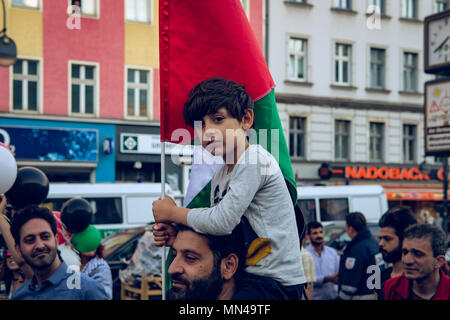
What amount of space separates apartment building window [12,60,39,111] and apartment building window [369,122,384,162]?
1314 cm

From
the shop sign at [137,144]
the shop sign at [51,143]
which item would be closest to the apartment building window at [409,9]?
the shop sign at [137,144]

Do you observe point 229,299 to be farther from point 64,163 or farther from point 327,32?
point 327,32

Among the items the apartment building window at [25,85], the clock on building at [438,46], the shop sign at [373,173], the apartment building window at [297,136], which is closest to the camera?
the clock on building at [438,46]

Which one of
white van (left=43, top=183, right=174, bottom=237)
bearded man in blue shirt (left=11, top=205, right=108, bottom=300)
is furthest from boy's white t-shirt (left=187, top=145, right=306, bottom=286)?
white van (left=43, top=183, right=174, bottom=237)

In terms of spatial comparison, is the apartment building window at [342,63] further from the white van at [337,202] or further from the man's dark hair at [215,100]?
the man's dark hair at [215,100]

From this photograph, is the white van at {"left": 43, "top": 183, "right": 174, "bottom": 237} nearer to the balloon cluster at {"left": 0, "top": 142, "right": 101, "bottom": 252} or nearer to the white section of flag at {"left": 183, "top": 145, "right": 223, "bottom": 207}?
the balloon cluster at {"left": 0, "top": 142, "right": 101, "bottom": 252}

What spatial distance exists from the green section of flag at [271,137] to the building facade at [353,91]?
67.4ft

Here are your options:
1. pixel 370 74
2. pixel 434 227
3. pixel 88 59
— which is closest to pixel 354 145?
pixel 370 74

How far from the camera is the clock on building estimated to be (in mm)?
→ 10211

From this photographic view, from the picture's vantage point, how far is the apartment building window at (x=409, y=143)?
26.8m

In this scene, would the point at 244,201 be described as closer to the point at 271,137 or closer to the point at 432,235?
the point at 271,137

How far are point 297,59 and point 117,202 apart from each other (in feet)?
39.5

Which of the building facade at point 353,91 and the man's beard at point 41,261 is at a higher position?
the building facade at point 353,91

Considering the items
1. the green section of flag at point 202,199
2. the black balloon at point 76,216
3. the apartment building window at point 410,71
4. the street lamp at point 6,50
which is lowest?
the black balloon at point 76,216
